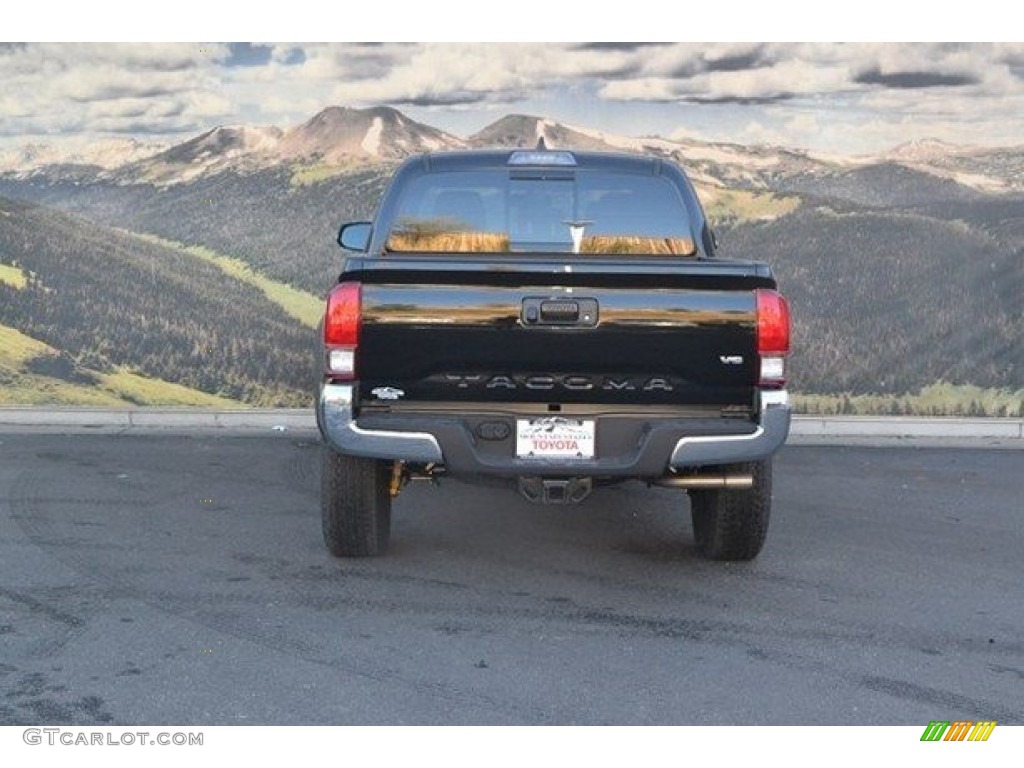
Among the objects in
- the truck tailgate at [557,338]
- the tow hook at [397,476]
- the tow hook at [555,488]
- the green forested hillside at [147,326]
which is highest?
the truck tailgate at [557,338]

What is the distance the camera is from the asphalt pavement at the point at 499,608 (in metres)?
5.35

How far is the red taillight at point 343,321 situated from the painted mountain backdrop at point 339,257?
6171mm

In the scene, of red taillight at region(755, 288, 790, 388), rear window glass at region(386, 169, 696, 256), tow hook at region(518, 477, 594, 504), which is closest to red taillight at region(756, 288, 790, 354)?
red taillight at region(755, 288, 790, 388)

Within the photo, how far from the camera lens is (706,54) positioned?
12469 millimetres

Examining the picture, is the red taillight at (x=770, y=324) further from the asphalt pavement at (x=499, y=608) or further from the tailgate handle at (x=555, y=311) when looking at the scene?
the asphalt pavement at (x=499, y=608)

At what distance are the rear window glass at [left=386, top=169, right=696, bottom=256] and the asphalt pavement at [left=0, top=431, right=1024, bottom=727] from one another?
5.04 feet

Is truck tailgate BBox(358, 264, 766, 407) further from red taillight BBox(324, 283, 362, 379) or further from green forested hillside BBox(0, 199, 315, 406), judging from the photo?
green forested hillside BBox(0, 199, 315, 406)

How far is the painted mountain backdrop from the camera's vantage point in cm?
1256

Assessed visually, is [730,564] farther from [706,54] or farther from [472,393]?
[706,54]

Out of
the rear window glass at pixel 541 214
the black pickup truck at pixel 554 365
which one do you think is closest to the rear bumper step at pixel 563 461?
the black pickup truck at pixel 554 365

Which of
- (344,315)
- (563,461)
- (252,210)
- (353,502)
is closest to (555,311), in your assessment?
(563,461)

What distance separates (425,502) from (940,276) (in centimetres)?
536

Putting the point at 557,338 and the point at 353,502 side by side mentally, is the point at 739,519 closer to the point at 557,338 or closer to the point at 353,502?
the point at 557,338

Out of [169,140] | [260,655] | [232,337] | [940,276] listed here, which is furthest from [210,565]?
[940,276]
